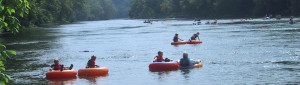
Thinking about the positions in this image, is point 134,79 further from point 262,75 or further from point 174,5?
point 174,5

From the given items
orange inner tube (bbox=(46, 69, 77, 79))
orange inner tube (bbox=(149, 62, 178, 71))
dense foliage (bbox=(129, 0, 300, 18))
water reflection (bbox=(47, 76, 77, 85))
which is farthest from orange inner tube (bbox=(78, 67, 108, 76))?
dense foliage (bbox=(129, 0, 300, 18))

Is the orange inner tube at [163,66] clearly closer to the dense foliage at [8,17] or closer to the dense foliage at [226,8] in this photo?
the dense foliage at [8,17]

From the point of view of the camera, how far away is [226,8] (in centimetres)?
13700

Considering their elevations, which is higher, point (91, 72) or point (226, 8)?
point (226, 8)

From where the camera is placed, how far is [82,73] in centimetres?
2181

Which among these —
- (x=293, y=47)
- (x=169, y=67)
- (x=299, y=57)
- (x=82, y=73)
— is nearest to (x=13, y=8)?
(x=82, y=73)

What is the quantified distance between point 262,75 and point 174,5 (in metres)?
159

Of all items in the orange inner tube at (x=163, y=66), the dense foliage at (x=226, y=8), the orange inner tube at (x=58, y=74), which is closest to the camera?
the orange inner tube at (x=58, y=74)

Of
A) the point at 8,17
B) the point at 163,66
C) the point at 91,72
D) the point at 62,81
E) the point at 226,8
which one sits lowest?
the point at 62,81

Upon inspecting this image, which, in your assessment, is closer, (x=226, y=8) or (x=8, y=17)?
(x=8, y=17)

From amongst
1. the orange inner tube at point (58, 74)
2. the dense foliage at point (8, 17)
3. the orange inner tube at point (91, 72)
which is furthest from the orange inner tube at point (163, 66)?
the dense foliage at point (8, 17)

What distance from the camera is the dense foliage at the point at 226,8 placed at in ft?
362

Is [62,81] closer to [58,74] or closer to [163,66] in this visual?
[58,74]

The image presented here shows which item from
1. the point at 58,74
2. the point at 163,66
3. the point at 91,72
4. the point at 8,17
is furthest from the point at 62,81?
the point at 8,17
